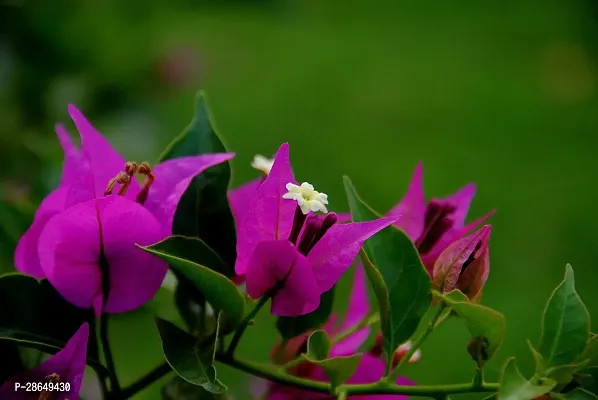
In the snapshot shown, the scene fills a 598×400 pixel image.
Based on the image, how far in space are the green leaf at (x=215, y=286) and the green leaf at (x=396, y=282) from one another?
75 mm

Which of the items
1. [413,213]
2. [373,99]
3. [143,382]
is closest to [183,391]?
[143,382]

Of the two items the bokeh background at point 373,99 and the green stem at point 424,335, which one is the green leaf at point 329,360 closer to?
the green stem at point 424,335

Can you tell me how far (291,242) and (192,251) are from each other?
0.17 feet

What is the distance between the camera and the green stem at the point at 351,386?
42 cm

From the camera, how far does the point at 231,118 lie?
2.65 meters

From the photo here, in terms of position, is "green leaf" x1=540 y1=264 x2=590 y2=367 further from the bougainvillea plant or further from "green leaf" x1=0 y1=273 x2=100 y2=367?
"green leaf" x1=0 y1=273 x2=100 y2=367

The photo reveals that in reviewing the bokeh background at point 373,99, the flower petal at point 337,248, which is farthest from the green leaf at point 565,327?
the bokeh background at point 373,99

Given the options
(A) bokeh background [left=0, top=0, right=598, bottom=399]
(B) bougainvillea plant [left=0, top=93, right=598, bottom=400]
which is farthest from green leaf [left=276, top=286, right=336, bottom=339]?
(A) bokeh background [left=0, top=0, right=598, bottom=399]

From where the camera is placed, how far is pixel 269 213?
42 cm

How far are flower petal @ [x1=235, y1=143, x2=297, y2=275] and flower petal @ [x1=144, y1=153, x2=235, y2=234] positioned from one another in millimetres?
43

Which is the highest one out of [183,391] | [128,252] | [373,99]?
[128,252]

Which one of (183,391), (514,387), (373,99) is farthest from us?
(373,99)

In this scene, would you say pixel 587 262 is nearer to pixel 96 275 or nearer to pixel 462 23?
pixel 462 23

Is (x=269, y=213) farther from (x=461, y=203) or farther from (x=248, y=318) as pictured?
(x=461, y=203)
